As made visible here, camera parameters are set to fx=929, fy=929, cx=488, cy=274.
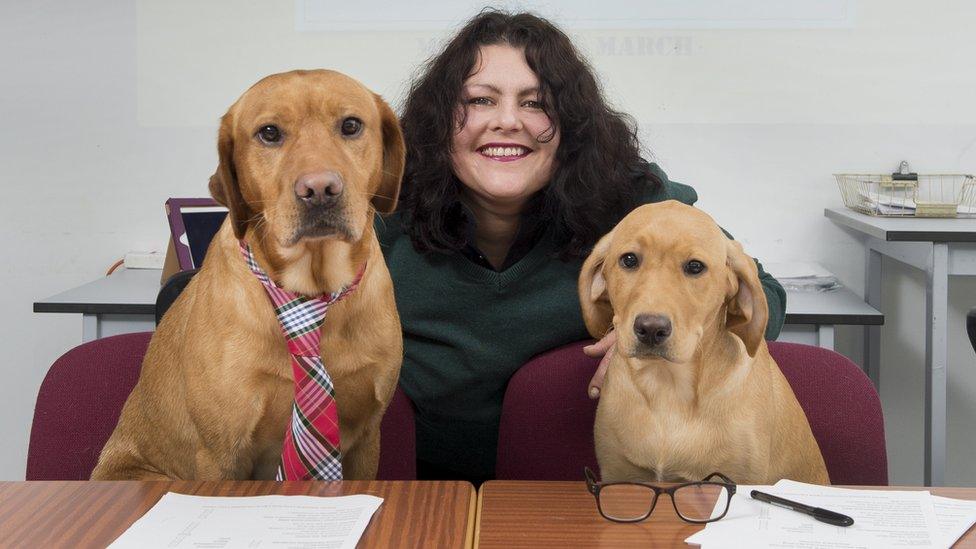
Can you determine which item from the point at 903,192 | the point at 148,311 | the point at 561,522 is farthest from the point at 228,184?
the point at 903,192

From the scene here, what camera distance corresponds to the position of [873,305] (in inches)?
137

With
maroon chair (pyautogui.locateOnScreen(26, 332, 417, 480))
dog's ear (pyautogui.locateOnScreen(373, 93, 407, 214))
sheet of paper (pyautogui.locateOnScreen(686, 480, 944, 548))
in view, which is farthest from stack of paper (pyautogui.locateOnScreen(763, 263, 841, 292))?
sheet of paper (pyautogui.locateOnScreen(686, 480, 944, 548))

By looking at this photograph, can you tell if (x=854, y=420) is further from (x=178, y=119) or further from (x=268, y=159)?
(x=178, y=119)

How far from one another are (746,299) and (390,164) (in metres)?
0.66

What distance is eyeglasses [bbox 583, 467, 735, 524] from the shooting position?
3.76 ft

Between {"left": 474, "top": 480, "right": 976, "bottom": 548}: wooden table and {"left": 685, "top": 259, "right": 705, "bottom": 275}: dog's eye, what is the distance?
409 mm

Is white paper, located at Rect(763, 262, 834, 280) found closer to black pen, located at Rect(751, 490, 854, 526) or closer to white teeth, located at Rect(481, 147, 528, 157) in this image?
white teeth, located at Rect(481, 147, 528, 157)

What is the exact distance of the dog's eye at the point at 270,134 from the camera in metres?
1.48

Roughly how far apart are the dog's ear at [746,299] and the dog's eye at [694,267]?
8cm

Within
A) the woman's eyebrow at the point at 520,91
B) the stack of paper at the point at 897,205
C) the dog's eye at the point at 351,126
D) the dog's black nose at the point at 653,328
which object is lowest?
the dog's black nose at the point at 653,328

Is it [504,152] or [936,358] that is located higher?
[504,152]

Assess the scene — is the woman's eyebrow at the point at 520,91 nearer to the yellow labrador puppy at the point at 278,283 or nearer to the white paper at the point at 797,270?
the yellow labrador puppy at the point at 278,283

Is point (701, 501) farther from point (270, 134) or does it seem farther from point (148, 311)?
point (148, 311)

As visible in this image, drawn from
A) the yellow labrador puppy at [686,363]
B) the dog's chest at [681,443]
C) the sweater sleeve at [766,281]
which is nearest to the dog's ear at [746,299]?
the yellow labrador puppy at [686,363]
